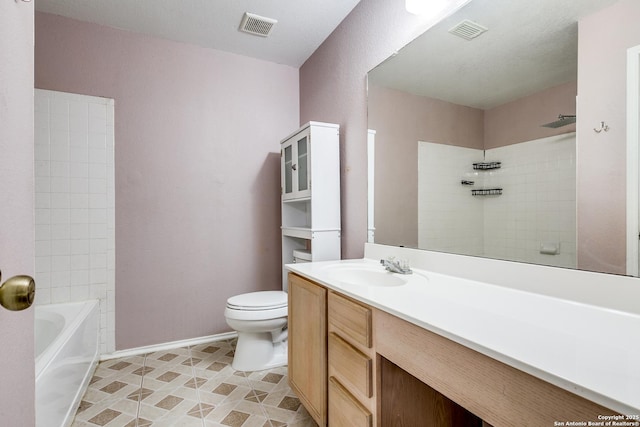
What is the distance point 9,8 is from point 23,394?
2.64ft

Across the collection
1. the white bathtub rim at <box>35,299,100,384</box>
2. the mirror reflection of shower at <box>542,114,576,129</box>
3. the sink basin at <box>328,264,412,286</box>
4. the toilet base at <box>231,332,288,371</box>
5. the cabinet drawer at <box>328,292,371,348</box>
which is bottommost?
the toilet base at <box>231,332,288,371</box>

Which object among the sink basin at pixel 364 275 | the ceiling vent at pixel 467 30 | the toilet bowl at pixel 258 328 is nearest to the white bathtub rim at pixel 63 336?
the toilet bowl at pixel 258 328

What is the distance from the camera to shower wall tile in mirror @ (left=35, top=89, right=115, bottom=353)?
211cm

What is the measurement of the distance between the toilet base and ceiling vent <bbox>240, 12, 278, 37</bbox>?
7.16ft

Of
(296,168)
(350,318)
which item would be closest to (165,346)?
(296,168)

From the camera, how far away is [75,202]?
2.19 meters

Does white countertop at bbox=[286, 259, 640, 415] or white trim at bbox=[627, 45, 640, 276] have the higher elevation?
white trim at bbox=[627, 45, 640, 276]

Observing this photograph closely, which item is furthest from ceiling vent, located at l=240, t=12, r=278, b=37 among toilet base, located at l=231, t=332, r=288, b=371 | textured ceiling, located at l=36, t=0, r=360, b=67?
toilet base, located at l=231, t=332, r=288, b=371

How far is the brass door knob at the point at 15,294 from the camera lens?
488 mm

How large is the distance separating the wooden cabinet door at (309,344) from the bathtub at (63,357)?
1.01 metres

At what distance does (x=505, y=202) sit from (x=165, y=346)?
251cm

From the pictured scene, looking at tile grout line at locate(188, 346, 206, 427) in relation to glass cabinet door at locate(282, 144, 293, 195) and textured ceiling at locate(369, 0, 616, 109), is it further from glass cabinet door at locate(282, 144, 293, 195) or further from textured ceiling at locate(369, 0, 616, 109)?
textured ceiling at locate(369, 0, 616, 109)

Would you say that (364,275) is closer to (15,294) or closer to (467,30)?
(467,30)

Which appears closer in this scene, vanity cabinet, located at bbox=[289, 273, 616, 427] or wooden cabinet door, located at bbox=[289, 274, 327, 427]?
vanity cabinet, located at bbox=[289, 273, 616, 427]
